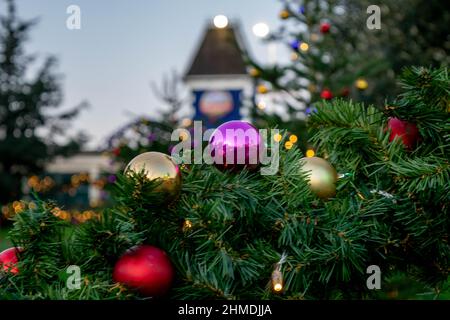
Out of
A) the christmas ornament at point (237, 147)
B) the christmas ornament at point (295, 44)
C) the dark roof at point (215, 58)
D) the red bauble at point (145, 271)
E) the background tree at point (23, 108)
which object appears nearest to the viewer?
the red bauble at point (145, 271)

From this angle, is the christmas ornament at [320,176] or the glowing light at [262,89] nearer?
the christmas ornament at [320,176]

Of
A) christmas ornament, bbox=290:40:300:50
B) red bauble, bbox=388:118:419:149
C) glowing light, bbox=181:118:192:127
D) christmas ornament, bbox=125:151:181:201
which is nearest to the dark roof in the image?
glowing light, bbox=181:118:192:127

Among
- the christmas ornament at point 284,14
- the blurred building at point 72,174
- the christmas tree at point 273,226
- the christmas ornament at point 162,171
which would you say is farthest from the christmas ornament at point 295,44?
the blurred building at point 72,174

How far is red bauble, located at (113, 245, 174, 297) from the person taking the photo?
95 centimetres

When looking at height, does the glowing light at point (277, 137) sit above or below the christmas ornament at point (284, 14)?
below

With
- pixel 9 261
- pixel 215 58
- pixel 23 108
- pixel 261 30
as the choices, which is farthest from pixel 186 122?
pixel 23 108

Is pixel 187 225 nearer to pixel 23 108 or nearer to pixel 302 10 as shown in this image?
pixel 302 10

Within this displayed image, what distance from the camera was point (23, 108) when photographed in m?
13.7

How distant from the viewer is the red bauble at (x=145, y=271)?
3.10ft

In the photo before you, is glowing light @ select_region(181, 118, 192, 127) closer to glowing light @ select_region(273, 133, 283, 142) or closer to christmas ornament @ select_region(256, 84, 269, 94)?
christmas ornament @ select_region(256, 84, 269, 94)

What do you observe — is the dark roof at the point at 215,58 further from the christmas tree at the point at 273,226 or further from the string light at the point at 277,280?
the string light at the point at 277,280

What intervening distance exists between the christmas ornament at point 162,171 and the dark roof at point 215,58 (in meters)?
9.00

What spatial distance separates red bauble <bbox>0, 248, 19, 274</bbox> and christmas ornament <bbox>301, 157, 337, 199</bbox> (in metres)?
0.57
